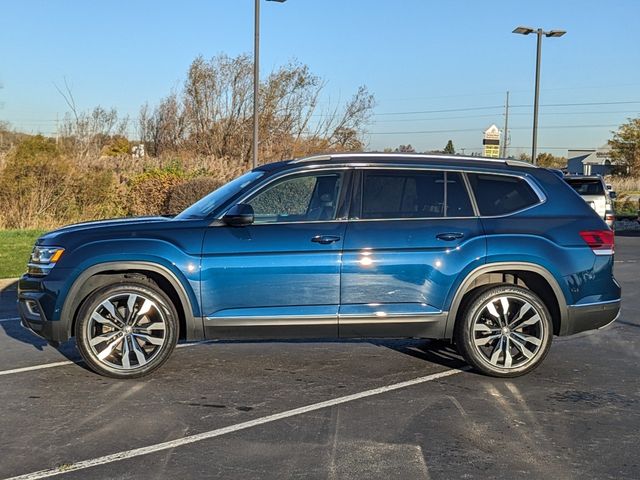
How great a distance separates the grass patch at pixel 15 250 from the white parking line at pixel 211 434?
25.6ft

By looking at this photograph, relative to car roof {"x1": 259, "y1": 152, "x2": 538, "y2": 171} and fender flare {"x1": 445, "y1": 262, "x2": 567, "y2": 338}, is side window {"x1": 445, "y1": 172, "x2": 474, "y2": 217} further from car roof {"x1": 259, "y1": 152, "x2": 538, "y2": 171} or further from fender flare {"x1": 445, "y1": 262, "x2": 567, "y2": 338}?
fender flare {"x1": 445, "y1": 262, "x2": 567, "y2": 338}

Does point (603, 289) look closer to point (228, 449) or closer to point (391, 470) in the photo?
point (391, 470)

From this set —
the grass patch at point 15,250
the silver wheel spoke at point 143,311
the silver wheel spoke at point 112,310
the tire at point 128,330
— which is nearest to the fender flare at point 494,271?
the tire at point 128,330

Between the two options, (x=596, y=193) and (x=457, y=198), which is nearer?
(x=457, y=198)

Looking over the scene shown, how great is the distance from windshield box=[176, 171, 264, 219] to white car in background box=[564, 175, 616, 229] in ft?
40.3

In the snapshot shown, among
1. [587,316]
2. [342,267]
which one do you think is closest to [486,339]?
[587,316]

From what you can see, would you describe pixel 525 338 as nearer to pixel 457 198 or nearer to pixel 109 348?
pixel 457 198

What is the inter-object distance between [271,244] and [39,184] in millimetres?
14416

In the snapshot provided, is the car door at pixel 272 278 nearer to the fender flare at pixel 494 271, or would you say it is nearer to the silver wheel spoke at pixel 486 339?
the fender flare at pixel 494 271

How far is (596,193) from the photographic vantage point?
17375 mm

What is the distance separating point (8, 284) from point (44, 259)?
564cm

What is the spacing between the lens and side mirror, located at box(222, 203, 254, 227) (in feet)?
19.0

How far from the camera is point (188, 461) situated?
4.23 m

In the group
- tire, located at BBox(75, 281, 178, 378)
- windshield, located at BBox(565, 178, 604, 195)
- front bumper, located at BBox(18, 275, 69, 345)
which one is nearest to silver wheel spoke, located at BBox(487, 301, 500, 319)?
tire, located at BBox(75, 281, 178, 378)
